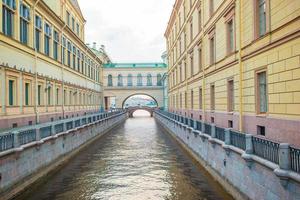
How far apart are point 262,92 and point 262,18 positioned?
9.40 ft

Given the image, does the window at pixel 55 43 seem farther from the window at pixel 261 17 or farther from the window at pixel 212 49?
the window at pixel 261 17

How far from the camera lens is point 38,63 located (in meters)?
24.2

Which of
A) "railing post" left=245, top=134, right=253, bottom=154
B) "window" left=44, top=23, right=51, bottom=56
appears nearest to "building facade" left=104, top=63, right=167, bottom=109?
"window" left=44, top=23, right=51, bottom=56

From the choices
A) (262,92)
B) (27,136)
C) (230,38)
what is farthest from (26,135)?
(230,38)

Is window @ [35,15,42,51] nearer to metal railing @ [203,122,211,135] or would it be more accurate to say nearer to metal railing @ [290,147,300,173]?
metal railing @ [203,122,211,135]

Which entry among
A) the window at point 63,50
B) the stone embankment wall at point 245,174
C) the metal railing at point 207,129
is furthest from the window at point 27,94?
the metal railing at point 207,129

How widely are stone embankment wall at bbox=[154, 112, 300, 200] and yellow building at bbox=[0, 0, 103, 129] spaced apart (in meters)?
10.8

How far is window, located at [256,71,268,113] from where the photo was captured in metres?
12.7

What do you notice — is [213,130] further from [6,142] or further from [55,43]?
[55,43]

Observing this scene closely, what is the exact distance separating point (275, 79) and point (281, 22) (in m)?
1.90

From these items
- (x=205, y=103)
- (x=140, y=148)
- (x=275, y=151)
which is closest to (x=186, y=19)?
(x=205, y=103)

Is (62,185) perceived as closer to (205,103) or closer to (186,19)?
(205,103)

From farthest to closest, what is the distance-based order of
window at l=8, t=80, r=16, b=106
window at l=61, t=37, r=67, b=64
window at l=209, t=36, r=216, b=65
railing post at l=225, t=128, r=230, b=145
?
window at l=61, t=37, r=67, b=64 → window at l=209, t=36, r=216, b=65 → window at l=8, t=80, r=16, b=106 → railing post at l=225, t=128, r=230, b=145

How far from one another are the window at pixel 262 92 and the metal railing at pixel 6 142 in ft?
30.8
